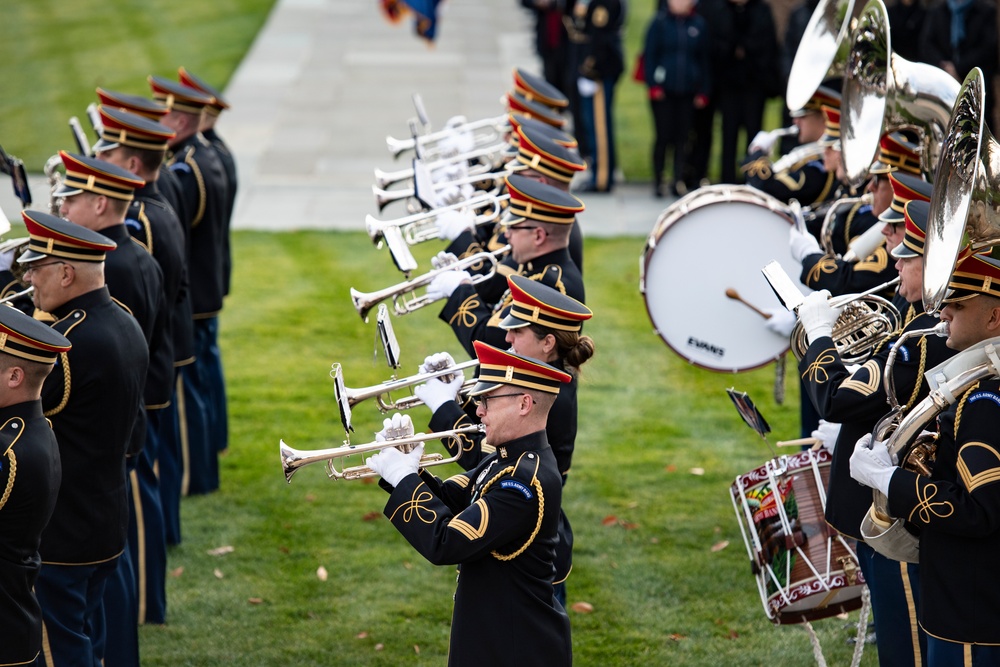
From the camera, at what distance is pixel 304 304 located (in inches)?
479

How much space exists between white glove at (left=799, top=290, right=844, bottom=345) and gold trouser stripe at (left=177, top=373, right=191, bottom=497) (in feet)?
14.0

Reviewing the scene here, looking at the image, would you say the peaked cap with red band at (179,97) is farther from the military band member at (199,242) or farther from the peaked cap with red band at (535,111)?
the peaked cap with red band at (535,111)

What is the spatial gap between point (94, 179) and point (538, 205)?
2.09m

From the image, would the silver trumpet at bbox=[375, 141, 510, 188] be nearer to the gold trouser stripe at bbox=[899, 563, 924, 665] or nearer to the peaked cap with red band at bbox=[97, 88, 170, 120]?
the peaked cap with red band at bbox=[97, 88, 170, 120]

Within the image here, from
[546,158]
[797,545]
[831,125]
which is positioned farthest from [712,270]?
[797,545]

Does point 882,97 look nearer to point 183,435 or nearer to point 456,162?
point 456,162

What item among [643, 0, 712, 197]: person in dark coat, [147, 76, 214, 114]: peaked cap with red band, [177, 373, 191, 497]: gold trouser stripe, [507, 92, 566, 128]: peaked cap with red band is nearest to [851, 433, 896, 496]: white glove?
[507, 92, 566, 128]: peaked cap with red band

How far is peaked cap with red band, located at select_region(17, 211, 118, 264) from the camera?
5324mm

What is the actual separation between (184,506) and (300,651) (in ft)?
7.03

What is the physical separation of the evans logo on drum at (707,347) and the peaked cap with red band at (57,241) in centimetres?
332

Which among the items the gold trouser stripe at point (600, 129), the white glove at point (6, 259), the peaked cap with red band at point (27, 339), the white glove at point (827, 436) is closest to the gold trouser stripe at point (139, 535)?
the white glove at point (6, 259)

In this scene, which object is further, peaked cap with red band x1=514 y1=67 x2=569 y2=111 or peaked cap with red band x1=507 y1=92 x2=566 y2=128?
peaked cap with red band x1=514 y1=67 x2=569 y2=111

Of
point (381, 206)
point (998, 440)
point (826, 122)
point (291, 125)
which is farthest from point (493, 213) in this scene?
point (291, 125)

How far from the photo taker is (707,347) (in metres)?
7.33
